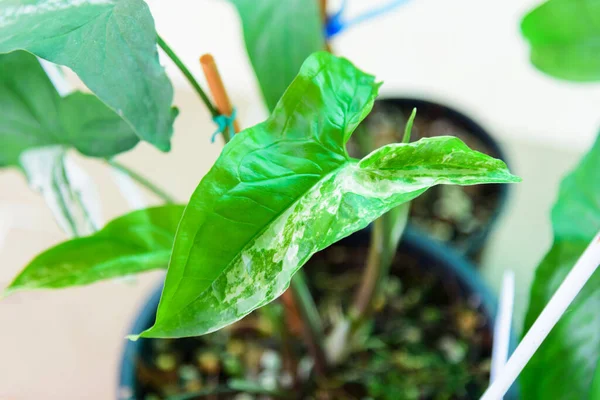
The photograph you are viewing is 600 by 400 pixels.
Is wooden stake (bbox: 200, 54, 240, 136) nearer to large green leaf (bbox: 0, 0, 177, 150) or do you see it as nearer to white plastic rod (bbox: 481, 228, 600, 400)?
large green leaf (bbox: 0, 0, 177, 150)

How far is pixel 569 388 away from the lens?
1.02 feet

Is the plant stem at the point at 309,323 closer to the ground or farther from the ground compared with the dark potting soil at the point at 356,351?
farther from the ground

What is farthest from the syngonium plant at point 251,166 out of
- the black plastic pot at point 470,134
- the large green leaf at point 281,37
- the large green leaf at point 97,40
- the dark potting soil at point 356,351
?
the black plastic pot at point 470,134

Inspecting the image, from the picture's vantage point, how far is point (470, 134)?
72 centimetres

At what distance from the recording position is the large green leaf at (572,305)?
0.31m

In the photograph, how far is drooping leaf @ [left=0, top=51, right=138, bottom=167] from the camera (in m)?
0.31

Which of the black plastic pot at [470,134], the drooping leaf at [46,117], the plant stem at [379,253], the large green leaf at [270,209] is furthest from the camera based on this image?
the black plastic pot at [470,134]

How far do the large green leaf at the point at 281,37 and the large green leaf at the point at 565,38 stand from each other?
5.5 inches

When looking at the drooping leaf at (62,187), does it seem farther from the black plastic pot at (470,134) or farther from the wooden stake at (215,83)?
the black plastic pot at (470,134)

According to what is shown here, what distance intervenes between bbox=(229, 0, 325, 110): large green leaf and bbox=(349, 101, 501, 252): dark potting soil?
1.03 feet

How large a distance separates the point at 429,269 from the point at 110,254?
34 cm

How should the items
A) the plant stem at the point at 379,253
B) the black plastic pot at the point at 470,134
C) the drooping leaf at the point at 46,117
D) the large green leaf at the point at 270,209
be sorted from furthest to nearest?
the black plastic pot at the point at 470,134 < the plant stem at the point at 379,253 < the drooping leaf at the point at 46,117 < the large green leaf at the point at 270,209

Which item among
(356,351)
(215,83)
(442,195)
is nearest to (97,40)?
(215,83)

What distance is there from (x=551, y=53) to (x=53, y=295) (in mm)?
598
